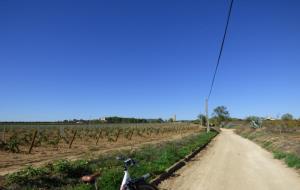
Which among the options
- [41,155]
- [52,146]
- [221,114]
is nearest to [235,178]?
[41,155]

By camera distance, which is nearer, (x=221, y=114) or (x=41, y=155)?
(x=41, y=155)

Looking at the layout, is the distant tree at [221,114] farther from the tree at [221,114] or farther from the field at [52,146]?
the field at [52,146]

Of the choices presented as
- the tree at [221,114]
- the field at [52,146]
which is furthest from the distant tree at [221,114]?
the field at [52,146]

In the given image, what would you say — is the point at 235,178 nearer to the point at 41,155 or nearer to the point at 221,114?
the point at 41,155

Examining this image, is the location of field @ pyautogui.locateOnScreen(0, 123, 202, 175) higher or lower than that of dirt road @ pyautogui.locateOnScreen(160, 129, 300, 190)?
higher

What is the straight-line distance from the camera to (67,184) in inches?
408

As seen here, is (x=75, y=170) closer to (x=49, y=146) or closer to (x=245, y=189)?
(x=245, y=189)

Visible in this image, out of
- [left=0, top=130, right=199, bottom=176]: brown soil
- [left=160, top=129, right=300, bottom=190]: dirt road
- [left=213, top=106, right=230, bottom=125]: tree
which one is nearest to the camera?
[left=160, top=129, right=300, bottom=190]: dirt road

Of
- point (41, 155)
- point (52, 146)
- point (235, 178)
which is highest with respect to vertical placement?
point (52, 146)

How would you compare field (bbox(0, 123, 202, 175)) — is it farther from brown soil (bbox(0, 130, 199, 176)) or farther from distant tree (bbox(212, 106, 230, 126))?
distant tree (bbox(212, 106, 230, 126))

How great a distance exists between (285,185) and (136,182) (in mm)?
6042

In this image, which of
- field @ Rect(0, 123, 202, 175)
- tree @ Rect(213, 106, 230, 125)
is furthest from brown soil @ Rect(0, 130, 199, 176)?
tree @ Rect(213, 106, 230, 125)

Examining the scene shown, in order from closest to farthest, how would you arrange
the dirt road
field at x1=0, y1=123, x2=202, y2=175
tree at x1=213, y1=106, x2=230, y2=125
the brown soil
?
the dirt road, the brown soil, field at x1=0, y1=123, x2=202, y2=175, tree at x1=213, y1=106, x2=230, y2=125

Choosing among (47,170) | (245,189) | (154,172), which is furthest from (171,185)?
(47,170)
